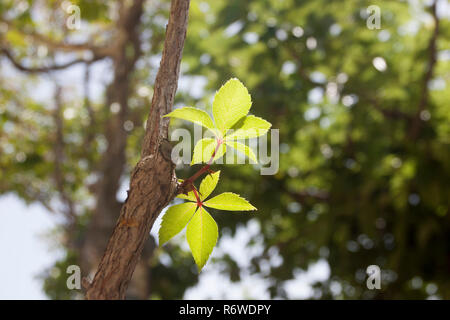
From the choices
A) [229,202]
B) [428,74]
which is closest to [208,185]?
[229,202]

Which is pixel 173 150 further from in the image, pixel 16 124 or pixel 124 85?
pixel 16 124

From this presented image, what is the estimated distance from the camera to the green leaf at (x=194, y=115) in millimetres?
432

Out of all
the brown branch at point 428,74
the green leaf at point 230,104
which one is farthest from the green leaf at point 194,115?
the brown branch at point 428,74

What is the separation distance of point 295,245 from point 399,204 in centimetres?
118

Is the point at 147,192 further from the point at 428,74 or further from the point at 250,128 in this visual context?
the point at 428,74

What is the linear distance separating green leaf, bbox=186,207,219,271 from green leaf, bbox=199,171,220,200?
0.02 meters

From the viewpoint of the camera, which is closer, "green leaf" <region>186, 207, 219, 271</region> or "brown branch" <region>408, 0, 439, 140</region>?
"green leaf" <region>186, 207, 219, 271</region>

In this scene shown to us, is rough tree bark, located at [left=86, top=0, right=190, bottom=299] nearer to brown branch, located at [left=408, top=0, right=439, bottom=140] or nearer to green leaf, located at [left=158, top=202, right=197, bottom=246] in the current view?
green leaf, located at [left=158, top=202, right=197, bottom=246]

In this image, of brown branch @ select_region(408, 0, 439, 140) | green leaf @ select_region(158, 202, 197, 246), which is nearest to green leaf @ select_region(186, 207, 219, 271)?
green leaf @ select_region(158, 202, 197, 246)

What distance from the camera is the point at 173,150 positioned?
0.47 m

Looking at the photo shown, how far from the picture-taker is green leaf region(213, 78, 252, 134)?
45 cm

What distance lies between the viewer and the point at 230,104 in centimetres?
45

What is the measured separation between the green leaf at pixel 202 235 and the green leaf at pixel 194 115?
0.32ft

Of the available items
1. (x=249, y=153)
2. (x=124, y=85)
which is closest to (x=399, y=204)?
(x=124, y=85)
